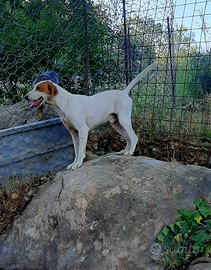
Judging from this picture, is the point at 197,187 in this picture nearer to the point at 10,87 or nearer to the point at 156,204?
the point at 156,204

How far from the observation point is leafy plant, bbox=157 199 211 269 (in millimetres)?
2092

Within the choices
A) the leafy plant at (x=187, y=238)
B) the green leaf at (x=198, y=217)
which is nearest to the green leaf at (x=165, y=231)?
the leafy plant at (x=187, y=238)

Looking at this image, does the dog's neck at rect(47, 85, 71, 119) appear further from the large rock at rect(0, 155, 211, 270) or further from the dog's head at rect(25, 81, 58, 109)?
the large rock at rect(0, 155, 211, 270)

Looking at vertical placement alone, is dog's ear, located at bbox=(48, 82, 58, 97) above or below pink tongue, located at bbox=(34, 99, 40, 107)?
above

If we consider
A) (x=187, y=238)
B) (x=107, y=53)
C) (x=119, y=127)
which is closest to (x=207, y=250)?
(x=187, y=238)

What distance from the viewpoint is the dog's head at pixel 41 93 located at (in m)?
2.68

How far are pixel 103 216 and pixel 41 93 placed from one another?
47.2 inches

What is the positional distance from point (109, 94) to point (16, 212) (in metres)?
1.46

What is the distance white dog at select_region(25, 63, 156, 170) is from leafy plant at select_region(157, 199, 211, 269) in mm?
1024

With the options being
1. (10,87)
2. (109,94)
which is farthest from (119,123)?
(10,87)

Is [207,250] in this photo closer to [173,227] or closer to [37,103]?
[173,227]

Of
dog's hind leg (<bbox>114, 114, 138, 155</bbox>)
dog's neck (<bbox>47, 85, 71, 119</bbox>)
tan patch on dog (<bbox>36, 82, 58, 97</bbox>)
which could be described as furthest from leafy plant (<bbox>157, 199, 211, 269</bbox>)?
tan patch on dog (<bbox>36, 82, 58, 97</bbox>)

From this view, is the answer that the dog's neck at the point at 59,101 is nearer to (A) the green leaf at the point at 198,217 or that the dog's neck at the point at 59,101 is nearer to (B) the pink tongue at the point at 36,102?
(B) the pink tongue at the point at 36,102

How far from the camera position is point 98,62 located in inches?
168
